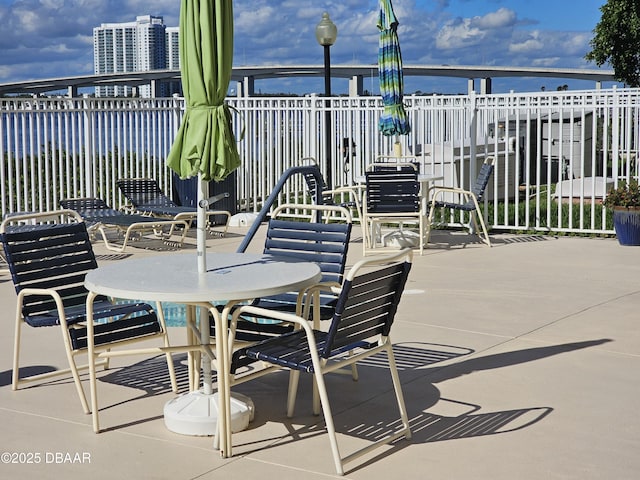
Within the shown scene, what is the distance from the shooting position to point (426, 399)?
548 cm

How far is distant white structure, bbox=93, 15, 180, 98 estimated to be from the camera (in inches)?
2144

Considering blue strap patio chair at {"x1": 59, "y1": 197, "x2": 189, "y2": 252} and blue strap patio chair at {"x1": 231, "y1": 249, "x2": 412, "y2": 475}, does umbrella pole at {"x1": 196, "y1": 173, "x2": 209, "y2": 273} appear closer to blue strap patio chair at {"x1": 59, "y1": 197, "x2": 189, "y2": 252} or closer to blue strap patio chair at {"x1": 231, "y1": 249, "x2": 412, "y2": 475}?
blue strap patio chair at {"x1": 231, "y1": 249, "x2": 412, "y2": 475}

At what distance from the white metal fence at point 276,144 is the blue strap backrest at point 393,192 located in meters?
1.81

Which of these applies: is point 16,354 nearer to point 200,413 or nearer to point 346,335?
point 200,413

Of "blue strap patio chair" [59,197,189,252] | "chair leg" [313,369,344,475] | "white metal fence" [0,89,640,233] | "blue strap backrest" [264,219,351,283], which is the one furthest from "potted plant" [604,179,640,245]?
"chair leg" [313,369,344,475]

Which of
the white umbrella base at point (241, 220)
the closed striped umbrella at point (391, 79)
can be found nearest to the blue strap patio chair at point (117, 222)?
the white umbrella base at point (241, 220)

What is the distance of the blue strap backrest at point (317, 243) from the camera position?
19.2 feet

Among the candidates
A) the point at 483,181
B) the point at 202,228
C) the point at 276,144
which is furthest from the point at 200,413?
the point at 276,144

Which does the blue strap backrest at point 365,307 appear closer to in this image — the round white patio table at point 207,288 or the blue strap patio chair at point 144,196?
the round white patio table at point 207,288

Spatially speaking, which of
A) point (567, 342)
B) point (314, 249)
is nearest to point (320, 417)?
point (314, 249)

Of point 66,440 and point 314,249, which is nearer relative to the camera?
point 66,440

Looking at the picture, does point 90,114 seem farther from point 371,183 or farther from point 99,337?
point 99,337

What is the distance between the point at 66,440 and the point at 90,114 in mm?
9855

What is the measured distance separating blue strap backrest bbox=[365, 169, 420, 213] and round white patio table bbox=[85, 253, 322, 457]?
5.77 m
